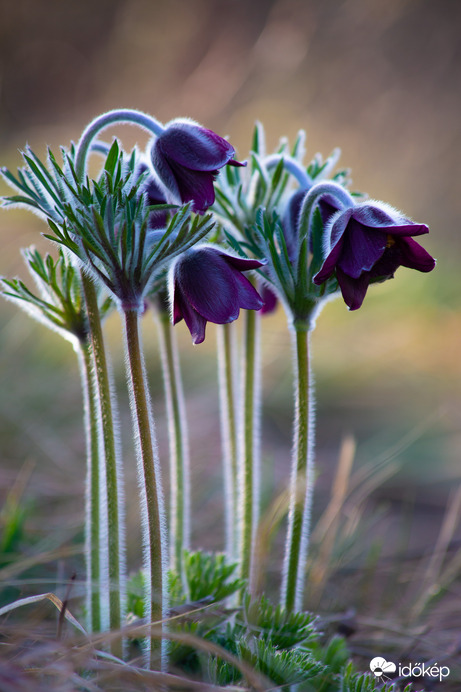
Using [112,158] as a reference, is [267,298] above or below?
below

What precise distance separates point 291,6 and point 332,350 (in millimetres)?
2198

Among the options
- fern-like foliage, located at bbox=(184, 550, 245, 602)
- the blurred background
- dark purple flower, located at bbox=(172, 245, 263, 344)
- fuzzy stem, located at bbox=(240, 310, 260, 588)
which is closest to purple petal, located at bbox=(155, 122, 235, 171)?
dark purple flower, located at bbox=(172, 245, 263, 344)

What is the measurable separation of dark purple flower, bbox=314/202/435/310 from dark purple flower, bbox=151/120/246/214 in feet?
0.71

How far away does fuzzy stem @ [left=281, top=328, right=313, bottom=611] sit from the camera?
1229mm

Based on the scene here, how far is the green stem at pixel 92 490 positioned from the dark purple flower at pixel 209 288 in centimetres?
24

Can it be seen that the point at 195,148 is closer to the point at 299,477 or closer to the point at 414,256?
the point at 414,256

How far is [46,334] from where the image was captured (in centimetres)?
350

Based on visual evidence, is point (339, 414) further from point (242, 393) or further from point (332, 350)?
point (242, 393)

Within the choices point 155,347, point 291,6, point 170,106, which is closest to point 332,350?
point 155,347

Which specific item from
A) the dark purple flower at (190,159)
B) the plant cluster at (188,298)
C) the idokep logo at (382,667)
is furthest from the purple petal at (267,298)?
the idokep logo at (382,667)

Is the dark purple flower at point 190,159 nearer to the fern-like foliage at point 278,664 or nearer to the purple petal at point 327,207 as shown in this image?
the purple petal at point 327,207

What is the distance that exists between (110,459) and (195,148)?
0.57m

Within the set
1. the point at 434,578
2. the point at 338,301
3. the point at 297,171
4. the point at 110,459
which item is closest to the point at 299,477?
the point at 110,459

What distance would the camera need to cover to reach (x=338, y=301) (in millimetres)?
4543
